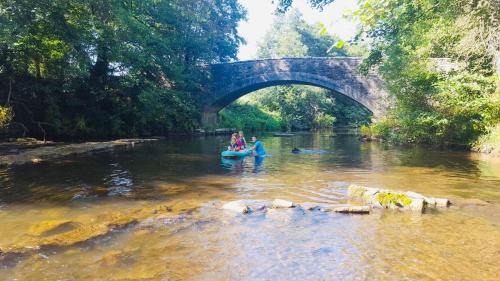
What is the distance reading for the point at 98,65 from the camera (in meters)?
20.3

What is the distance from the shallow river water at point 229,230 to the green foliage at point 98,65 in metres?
6.14

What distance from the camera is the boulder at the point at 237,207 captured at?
667cm

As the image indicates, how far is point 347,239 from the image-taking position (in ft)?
17.4

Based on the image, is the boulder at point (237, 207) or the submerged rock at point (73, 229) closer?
the submerged rock at point (73, 229)

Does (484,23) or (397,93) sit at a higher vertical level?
(484,23)

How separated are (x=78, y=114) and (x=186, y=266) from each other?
16830mm

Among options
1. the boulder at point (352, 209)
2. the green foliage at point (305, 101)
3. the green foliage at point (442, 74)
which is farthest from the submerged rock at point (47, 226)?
the green foliage at point (305, 101)

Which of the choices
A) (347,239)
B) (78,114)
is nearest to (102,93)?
(78,114)

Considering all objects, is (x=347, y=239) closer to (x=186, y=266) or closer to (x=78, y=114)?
(x=186, y=266)

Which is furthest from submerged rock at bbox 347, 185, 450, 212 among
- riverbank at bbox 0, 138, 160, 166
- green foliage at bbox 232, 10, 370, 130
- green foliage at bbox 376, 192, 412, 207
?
green foliage at bbox 232, 10, 370, 130

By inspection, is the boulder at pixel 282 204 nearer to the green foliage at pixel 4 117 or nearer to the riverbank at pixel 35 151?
the riverbank at pixel 35 151

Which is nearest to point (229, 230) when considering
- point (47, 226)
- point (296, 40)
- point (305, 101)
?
point (47, 226)

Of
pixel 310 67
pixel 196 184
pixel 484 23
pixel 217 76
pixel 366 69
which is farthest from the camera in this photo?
pixel 217 76

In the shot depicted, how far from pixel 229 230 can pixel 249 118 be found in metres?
33.4
